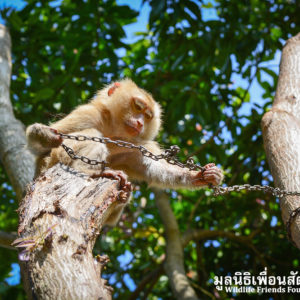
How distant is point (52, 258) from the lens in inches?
73.0

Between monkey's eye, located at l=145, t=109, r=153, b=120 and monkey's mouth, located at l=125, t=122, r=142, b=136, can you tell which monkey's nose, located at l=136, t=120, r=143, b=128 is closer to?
monkey's mouth, located at l=125, t=122, r=142, b=136

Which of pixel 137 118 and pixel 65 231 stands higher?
pixel 137 118

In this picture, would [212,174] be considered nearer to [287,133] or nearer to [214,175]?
[214,175]

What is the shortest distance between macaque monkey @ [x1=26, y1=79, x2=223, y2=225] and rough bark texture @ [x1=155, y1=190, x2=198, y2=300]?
1175mm

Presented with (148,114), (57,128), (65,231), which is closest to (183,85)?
(148,114)

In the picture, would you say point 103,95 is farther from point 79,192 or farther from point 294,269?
point 294,269

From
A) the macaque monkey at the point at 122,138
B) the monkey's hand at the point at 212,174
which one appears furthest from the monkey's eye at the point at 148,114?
the monkey's hand at the point at 212,174

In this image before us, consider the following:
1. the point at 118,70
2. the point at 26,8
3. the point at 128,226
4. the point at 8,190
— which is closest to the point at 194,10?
the point at 118,70

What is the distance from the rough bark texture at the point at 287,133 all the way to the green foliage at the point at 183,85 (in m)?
1.41

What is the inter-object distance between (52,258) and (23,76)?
5.85m

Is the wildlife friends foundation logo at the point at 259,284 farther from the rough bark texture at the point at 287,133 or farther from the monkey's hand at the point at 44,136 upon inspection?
the monkey's hand at the point at 44,136

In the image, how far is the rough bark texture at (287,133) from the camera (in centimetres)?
287

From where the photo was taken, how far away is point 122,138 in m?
4.55

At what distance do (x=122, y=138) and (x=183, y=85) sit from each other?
1.75 meters
